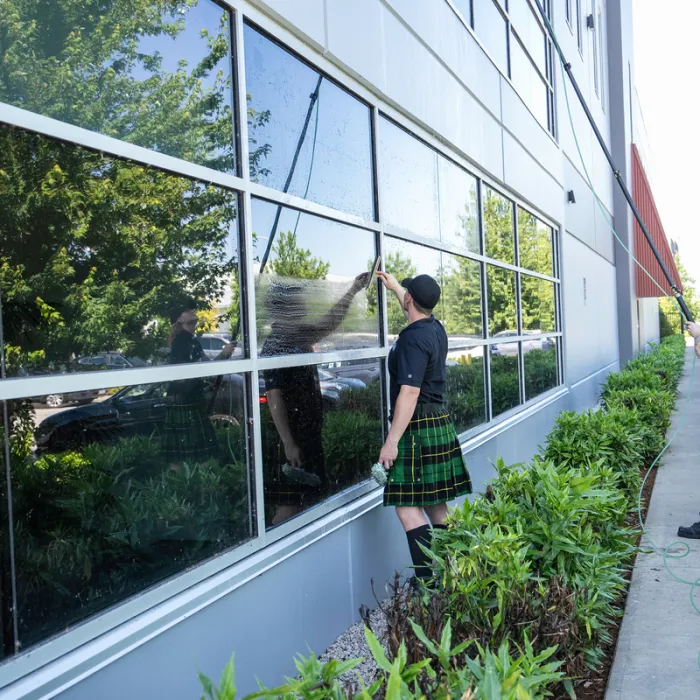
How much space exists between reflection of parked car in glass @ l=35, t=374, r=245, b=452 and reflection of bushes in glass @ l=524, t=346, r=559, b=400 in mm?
6205

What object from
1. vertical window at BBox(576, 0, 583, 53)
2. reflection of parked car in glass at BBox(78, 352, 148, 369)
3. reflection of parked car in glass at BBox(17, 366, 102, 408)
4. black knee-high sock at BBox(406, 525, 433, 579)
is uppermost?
vertical window at BBox(576, 0, 583, 53)

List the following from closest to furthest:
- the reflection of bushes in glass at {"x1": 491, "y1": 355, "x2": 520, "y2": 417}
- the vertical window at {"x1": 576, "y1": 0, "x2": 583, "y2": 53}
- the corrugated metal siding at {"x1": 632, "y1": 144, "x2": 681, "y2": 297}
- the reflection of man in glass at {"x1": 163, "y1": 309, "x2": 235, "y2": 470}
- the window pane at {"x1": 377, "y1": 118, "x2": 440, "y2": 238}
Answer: the reflection of man in glass at {"x1": 163, "y1": 309, "x2": 235, "y2": 470}
the window pane at {"x1": 377, "y1": 118, "x2": 440, "y2": 238}
the reflection of bushes in glass at {"x1": 491, "y1": 355, "x2": 520, "y2": 417}
the vertical window at {"x1": 576, "y1": 0, "x2": 583, "y2": 53}
the corrugated metal siding at {"x1": 632, "y1": 144, "x2": 681, "y2": 297}

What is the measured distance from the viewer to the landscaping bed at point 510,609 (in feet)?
6.46

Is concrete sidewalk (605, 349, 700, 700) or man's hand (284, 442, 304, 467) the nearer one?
concrete sidewalk (605, 349, 700, 700)

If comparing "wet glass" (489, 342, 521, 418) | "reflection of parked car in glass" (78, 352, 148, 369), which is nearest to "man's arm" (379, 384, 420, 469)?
"reflection of parked car in glass" (78, 352, 148, 369)

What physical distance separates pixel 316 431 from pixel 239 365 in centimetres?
90

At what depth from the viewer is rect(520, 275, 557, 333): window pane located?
8664 millimetres

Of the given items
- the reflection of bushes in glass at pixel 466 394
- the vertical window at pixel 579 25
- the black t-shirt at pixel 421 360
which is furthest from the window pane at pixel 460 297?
the vertical window at pixel 579 25

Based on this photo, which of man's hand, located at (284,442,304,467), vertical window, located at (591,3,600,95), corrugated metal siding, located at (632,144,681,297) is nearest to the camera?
man's hand, located at (284,442,304,467)

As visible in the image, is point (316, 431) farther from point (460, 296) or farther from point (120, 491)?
point (460, 296)

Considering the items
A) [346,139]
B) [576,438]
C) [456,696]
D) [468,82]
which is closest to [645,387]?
[576,438]

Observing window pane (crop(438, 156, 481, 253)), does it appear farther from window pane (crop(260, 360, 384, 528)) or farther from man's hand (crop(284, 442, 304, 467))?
man's hand (crop(284, 442, 304, 467))

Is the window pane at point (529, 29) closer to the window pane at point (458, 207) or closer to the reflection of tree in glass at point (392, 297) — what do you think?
the window pane at point (458, 207)

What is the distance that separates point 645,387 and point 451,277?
5.22 metres
